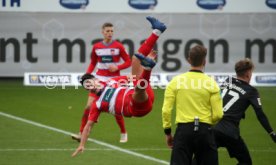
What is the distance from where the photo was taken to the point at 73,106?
22656 mm

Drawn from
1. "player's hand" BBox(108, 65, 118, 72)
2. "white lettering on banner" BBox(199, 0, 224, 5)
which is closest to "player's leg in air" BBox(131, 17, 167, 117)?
"player's hand" BBox(108, 65, 118, 72)

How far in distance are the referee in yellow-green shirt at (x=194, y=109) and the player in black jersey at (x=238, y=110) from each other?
4.46 feet

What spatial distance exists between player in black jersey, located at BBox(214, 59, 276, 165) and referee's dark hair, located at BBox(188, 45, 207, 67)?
1520 millimetres

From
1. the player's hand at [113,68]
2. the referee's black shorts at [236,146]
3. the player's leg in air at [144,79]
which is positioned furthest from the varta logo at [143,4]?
the referee's black shorts at [236,146]

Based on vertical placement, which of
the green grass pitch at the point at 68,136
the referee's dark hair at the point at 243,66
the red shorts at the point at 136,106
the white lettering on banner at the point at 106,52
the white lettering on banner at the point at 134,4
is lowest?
the green grass pitch at the point at 68,136

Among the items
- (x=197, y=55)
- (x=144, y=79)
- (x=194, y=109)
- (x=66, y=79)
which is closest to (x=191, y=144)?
(x=194, y=109)

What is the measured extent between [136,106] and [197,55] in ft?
7.72

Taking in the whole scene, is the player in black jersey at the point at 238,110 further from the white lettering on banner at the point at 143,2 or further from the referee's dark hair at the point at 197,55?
the white lettering on banner at the point at 143,2

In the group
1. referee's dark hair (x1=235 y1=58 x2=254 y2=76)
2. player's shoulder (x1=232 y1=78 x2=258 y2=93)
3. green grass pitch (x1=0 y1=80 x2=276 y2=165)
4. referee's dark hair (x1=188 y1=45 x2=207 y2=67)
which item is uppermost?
referee's dark hair (x1=188 y1=45 x2=207 y2=67)

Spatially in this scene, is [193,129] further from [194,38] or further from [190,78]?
[194,38]

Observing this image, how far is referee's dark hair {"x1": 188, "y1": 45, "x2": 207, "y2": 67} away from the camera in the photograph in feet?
33.8

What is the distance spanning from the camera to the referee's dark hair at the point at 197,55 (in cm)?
1031

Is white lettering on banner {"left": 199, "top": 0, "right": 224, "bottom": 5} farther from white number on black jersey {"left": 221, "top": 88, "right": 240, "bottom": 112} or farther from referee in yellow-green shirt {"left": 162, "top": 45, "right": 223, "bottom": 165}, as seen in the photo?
referee in yellow-green shirt {"left": 162, "top": 45, "right": 223, "bottom": 165}

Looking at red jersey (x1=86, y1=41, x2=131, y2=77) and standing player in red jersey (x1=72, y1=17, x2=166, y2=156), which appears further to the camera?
red jersey (x1=86, y1=41, x2=131, y2=77)
